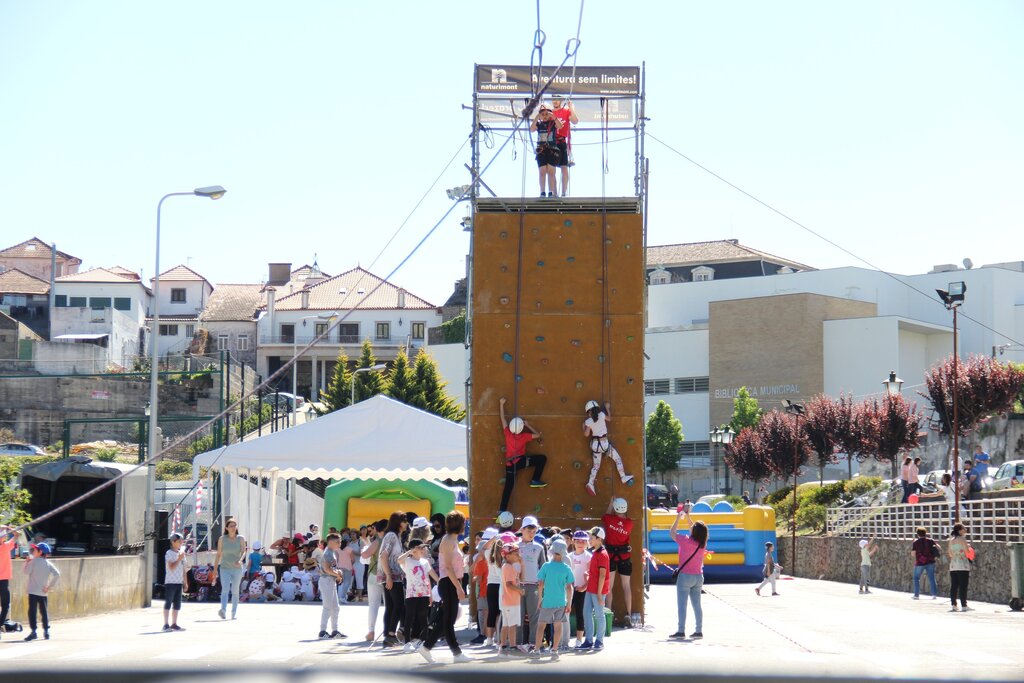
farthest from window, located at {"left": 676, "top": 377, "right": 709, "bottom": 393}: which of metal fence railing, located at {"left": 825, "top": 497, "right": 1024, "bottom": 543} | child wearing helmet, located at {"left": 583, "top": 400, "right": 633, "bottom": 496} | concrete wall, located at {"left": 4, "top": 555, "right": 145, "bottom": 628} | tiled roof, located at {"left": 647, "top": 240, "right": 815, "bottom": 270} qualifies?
child wearing helmet, located at {"left": 583, "top": 400, "right": 633, "bottom": 496}

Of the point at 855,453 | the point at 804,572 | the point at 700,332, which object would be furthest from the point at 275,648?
the point at 700,332

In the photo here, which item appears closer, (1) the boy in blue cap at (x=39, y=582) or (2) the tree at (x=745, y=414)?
(1) the boy in blue cap at (x=39, y=582)

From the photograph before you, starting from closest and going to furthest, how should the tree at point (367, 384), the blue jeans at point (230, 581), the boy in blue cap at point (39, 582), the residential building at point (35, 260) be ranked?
the boy in blue cap at point (39, 582) < the blue jeans at point (230, 581) < the tree at point (367, 384) < the residential building at point (35, 260)

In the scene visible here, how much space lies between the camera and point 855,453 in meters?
57.0

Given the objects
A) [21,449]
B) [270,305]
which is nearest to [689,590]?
[21,449]

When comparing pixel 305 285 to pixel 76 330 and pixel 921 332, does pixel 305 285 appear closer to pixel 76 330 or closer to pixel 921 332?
pixel 76 330

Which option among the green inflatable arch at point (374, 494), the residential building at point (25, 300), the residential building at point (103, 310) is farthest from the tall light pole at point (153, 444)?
the residential building at point (25, 300)

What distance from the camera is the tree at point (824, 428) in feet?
184

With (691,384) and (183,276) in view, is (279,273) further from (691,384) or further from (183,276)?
(691,384)

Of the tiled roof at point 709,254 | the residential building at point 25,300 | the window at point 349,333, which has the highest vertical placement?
the tiled roof at point 709,254

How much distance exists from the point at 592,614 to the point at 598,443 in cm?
375

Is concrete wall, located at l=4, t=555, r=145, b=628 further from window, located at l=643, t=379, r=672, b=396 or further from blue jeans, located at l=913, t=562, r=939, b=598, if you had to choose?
window, located at l=643, t=379, r=672, b=396

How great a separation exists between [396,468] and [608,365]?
8286 mm

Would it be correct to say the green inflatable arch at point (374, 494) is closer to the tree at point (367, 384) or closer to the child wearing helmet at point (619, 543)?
the child wearing helmet at point (619, 543)
